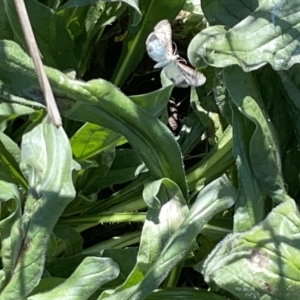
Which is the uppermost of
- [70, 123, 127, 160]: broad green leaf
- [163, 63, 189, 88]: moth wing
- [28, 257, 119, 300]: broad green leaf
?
[163, 63, 189, 88]: moth wing

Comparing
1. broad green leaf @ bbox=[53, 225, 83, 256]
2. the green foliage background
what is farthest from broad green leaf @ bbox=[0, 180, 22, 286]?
broad green leaf @ bbox=[53, 225, 83, 256]

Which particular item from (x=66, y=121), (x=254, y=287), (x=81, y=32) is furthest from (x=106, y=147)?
(x=254, y=287)

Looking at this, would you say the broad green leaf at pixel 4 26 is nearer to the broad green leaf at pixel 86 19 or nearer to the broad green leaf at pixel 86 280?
the broad green leaf at pixel 86 19

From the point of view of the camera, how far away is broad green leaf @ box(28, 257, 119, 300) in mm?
980

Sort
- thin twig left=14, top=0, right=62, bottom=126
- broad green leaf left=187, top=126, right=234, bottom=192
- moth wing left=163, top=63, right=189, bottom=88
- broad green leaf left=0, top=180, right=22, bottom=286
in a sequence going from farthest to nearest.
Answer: broad green leaf left=187, top=126, right=234, bottom=192, moth wing left=163, top=63, right=189, bottom=88, broad green leaf left=0, top=180, right=22, bottom=286, thin twig left=14, top=0, right=62, bottom=126

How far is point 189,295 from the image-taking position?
3.74 ft

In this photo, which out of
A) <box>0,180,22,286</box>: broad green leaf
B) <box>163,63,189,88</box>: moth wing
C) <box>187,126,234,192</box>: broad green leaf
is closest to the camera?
<box>0,180,22,286</box>: broad green leaf

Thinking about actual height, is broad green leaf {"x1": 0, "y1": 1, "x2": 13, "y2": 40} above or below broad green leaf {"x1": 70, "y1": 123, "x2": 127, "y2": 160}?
above

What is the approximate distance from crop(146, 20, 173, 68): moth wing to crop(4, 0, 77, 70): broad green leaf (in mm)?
165

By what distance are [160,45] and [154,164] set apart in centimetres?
22

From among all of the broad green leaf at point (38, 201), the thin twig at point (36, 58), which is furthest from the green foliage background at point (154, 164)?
the thin twig at point (36, 58)

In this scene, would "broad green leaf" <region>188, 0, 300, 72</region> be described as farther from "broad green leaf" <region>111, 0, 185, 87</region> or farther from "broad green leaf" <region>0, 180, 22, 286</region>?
"broad green leaf" <region>0, 180, 22, 286</region>

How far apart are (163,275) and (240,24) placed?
42 cm

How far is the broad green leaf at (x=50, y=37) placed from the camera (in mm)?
1131
